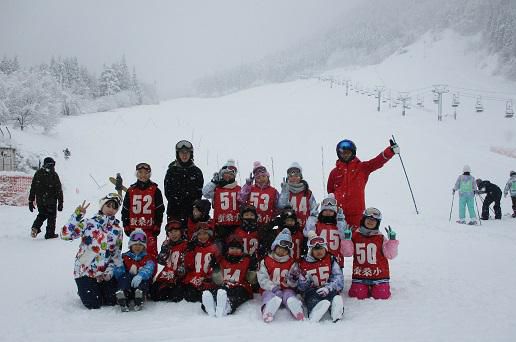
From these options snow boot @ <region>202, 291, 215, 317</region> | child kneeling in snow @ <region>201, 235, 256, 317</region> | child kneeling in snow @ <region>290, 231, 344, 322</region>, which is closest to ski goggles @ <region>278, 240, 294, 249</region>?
child kneeling in snow @ <region>290, 231, 344, 322</region>

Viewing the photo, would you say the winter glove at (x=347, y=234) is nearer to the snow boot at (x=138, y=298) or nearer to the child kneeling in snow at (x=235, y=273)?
the child kneeling in snow at (x=235, y=273)

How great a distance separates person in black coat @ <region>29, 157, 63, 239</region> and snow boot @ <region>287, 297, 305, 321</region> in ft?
23.0

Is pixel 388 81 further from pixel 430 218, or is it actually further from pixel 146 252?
pixel 146 252

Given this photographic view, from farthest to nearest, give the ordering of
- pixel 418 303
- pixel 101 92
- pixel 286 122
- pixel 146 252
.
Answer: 1. pixel 101 92
2. pixel 286 122
3. pixel 146 252
4. pixel 418 303

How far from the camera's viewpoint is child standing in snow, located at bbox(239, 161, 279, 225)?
5.91m

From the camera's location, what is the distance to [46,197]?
8.95 m

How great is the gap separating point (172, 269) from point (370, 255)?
272cm

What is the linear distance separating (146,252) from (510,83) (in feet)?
186

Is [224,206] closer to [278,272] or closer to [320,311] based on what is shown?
[278,272]

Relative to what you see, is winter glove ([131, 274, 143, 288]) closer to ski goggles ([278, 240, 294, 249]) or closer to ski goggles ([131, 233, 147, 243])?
ski goggles ([131, 233, 147, 243])

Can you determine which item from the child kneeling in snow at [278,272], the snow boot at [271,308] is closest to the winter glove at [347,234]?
the child kneeling in snow at [278,272]

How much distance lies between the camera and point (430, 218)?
11062mm

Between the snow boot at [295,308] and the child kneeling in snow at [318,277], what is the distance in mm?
102

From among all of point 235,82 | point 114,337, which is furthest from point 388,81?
point 235,82
